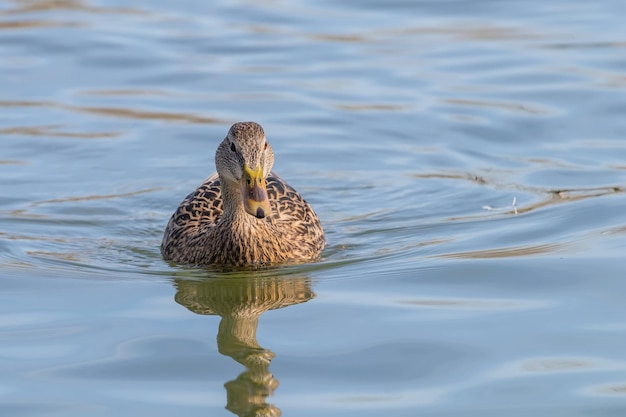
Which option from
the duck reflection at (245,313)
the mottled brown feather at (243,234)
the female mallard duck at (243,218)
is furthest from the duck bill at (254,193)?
the mottled brown feather at (243,234)

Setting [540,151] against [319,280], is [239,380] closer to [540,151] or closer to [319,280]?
[319,280]

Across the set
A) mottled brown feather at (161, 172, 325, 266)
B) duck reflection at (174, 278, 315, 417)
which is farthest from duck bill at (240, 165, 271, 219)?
mottled brown feather at (161, 172, 325, 266)

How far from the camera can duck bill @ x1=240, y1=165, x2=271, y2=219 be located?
8.88m

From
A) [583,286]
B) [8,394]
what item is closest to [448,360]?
[583,286]

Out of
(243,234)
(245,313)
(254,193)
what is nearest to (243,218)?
(243,234)

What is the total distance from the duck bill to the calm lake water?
539mm

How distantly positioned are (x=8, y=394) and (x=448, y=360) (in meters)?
2.21

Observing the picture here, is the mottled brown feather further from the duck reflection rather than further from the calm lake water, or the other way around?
the duck reflection

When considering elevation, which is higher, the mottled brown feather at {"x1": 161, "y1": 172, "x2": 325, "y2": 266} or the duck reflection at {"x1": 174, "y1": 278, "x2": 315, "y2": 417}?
the mottled brown feather at {"x1": 161, "y1": 172, "x2": 325, "y2": 266}

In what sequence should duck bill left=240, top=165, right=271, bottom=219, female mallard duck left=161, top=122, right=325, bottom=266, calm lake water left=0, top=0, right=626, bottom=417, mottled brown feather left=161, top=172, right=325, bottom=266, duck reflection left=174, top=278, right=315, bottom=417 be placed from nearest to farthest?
1. duck reflection left=174, top=278, right=315, bottom=417
2. calm lake water left=0, top=0, right=626, bottom=417
3. duck bill left=240, top=165, right=271, bottom=219
4. female mallard duck left=161, top=122, right=325, bottom=266
5. mottled brown feather left=161, top=172, right=325, bottom=266

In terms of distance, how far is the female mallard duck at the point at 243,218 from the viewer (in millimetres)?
9109

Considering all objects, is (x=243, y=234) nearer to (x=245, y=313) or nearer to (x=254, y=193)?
(x=254, y=193)

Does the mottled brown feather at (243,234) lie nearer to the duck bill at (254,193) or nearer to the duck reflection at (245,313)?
the duck reflection at (245,313)

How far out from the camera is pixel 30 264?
955 centimetres
